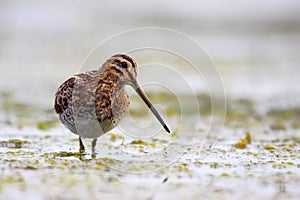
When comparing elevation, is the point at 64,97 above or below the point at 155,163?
above

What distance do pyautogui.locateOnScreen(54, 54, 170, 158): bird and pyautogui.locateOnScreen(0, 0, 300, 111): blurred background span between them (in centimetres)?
475

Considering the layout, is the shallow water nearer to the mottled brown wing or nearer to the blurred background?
the blurred background

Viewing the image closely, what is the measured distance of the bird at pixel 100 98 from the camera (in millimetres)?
7617

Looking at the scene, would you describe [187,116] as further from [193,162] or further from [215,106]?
[193,162]

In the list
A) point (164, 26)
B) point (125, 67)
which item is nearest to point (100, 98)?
point (125, 67)

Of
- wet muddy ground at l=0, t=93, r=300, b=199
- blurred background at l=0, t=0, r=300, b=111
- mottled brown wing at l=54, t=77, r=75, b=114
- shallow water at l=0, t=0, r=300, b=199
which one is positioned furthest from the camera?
blurred background at l=0, t=0, r=300, b=111

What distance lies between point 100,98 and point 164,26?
17350mm

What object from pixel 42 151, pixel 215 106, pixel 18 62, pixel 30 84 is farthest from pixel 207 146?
pixel 18 62

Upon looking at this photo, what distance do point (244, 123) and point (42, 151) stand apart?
4289mm

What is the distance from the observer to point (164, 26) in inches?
975

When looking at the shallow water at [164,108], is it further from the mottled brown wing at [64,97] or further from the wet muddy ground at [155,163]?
the mottled brown wing at [64,97]

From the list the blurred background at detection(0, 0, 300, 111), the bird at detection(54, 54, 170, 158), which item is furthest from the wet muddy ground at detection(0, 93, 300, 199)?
the blurred background at detection(0, 0, 300, 111)

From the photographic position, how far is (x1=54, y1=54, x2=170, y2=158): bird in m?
7.62

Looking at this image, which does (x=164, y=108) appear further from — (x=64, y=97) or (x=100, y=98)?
(x=100, y=98)
